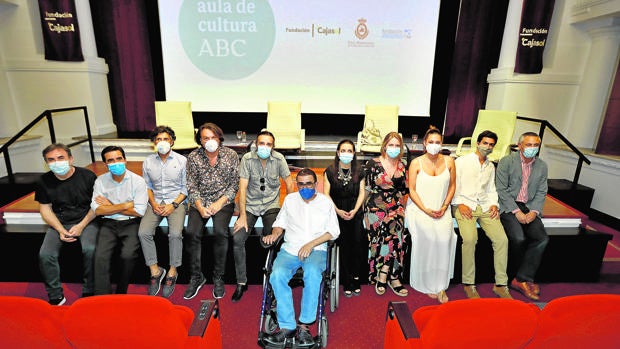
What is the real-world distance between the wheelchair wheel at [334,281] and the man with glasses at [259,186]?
0.66m

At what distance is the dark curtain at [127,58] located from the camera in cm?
588

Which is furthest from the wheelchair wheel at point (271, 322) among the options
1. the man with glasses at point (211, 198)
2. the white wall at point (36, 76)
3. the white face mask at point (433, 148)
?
the white wall at point (36, 76)

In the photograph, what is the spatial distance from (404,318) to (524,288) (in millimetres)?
2035

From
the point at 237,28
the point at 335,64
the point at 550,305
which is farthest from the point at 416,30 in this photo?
the point at 550,305

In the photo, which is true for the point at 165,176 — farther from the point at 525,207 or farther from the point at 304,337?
the point at 525,207

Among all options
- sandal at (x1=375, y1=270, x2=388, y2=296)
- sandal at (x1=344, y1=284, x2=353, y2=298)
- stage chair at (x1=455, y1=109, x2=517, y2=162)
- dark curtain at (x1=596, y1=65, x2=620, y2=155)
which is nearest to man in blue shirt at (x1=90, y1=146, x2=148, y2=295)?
sandal at (x1=344, y1=284, x2=353, y2=298)

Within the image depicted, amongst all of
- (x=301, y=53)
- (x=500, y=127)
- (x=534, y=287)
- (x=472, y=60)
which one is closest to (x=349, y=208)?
(x=534, y=287)

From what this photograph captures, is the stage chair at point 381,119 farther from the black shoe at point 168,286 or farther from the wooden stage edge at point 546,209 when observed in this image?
the black shoe at point 168,286

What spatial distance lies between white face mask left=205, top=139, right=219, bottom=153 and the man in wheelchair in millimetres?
893

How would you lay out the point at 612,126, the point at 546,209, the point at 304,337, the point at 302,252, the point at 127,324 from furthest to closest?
the point at 612,126 → the point at 546,209 → the point at 302,252 → the point at 304,337 → the point at 127,324

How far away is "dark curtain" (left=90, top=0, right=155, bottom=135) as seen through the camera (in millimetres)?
5879

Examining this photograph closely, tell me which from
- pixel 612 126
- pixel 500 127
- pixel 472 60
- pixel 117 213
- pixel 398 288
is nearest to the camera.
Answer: pixel 117 213

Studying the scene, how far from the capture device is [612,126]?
4.96m

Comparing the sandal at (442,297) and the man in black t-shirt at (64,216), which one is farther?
the sandal at (442,297)
